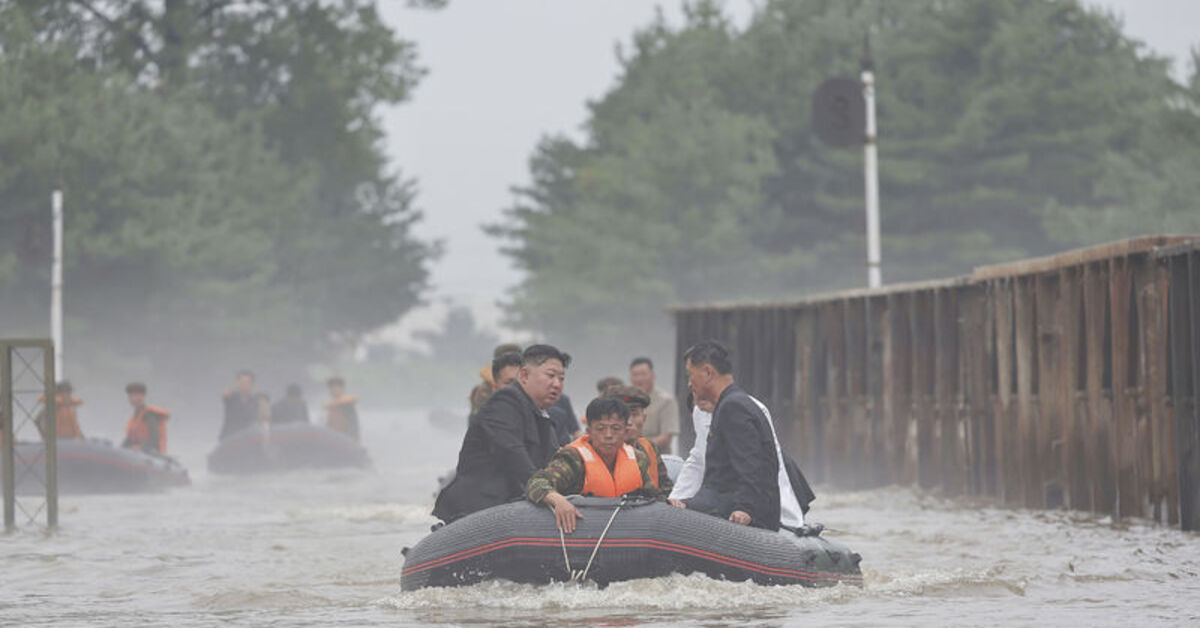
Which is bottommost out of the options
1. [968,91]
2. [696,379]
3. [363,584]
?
[363,584]

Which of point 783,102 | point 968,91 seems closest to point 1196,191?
point 968,91

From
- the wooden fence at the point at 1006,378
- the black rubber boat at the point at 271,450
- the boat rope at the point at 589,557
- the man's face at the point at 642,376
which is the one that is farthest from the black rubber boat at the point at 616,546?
the black rubber boat at the point at 271,450

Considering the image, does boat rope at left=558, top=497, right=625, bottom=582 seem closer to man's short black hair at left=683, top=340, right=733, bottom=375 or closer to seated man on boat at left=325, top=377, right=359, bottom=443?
man's short black hair at left=683, top=340, right=733, bottom=375

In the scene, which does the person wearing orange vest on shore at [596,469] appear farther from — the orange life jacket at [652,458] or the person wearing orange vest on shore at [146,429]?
the person wearing orange vest on shore at [146,429]

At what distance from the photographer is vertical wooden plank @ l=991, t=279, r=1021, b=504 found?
75.9ft

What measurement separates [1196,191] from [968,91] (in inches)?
424

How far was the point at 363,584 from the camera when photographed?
1683 cm

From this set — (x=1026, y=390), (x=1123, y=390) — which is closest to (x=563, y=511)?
(x=1123, y=390)

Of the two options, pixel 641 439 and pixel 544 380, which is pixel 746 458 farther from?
pixel 544 380

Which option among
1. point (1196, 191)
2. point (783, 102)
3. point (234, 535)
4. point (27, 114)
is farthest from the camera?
point (783, 102)

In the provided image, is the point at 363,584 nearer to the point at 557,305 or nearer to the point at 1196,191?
the point at 1196,191

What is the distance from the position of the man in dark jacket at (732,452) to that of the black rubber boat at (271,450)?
24.7m

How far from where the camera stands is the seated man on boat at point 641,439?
14.5 metres

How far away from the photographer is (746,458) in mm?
13656
